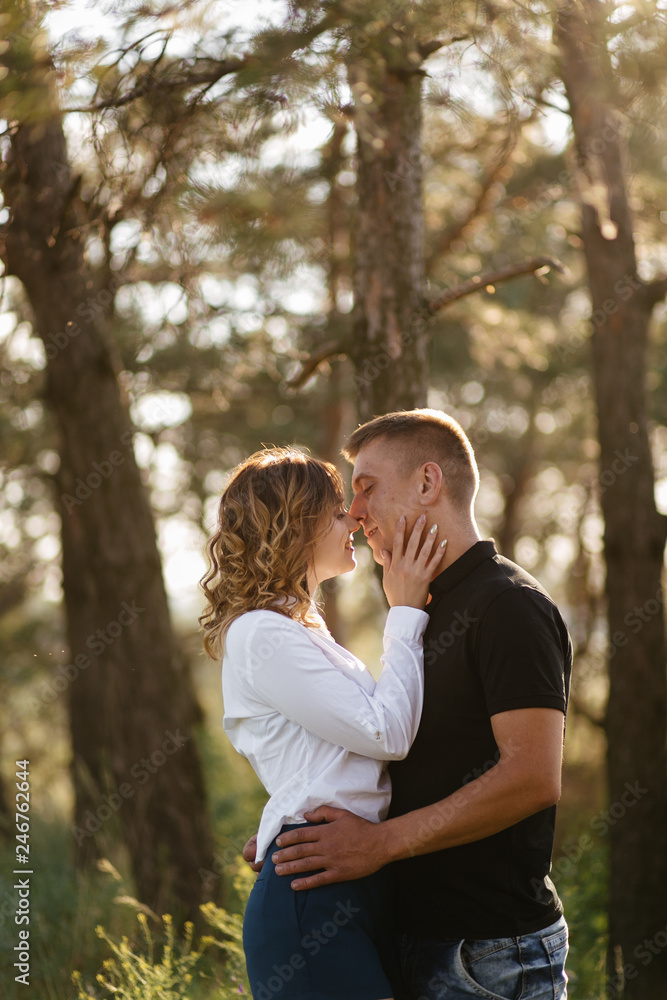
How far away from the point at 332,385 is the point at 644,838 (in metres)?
5.61

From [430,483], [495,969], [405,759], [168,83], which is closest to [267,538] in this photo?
[430,483]

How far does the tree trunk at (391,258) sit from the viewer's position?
12.3 ft

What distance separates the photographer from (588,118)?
237 inches

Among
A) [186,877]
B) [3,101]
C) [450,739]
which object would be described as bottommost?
[186,877]

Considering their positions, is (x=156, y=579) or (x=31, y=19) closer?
(x=31, y=19)

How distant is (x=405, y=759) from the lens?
2.28 meters

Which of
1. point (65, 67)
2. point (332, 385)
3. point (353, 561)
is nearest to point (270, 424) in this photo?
point (332, 385)

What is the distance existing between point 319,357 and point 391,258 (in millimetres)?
587

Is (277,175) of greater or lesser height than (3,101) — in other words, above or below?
below

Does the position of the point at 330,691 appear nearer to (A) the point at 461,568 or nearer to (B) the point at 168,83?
(A) the point at 461,568

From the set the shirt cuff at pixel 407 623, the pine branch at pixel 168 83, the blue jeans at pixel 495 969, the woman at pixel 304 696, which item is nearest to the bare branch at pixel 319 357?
the pine branch at pixel 168 83

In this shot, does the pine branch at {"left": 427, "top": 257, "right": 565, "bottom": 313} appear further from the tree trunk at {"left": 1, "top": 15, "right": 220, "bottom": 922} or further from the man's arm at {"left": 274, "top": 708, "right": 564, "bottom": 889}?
the tree trunk at {"left": 1, "top": 15, "right": 220, "bottom": 922}

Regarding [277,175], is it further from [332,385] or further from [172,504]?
[172,504]

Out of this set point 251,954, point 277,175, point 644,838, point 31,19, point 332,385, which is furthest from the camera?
point 332,385
